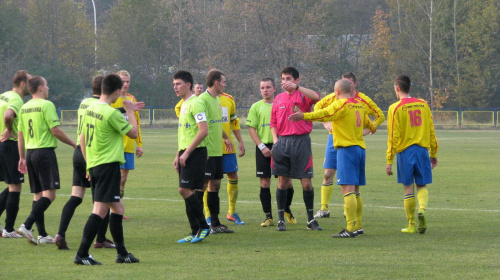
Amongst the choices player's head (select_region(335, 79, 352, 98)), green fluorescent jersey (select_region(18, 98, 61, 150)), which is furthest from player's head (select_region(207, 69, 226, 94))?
green fluorescent jersey (select_region(18, 98, 61, 150))

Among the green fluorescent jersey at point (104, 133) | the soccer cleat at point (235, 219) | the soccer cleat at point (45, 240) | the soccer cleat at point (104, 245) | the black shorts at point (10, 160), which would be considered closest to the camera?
the green fluorescent jersey at point (104, 133)

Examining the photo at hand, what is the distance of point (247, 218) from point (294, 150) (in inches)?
68.6

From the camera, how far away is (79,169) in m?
8.97

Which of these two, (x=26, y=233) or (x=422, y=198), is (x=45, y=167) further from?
(x=422, y=198)

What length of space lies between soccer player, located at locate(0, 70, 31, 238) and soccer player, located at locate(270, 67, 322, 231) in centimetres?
333

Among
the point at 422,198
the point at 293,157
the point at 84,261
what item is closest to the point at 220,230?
the point at 293,157

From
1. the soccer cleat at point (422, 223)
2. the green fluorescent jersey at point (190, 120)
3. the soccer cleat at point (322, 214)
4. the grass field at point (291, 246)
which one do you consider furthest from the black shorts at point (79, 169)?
the soccer cleat at point (422, 223)

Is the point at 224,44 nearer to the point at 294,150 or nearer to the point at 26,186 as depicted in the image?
the point at 26,186

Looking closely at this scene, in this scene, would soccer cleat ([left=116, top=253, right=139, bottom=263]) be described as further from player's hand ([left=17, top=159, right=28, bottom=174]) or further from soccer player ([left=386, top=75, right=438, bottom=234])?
soccer player ([left=386, top=75, right=438, bottom=234])

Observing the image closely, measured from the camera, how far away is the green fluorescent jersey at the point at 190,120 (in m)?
9.29

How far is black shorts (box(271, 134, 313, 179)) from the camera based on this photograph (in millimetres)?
10430

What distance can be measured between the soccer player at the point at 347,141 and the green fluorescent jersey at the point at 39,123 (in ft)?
9.62

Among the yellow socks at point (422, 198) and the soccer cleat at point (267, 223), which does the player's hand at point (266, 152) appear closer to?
the soccer cleat at point (267, 223)

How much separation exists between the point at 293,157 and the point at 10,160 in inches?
145
